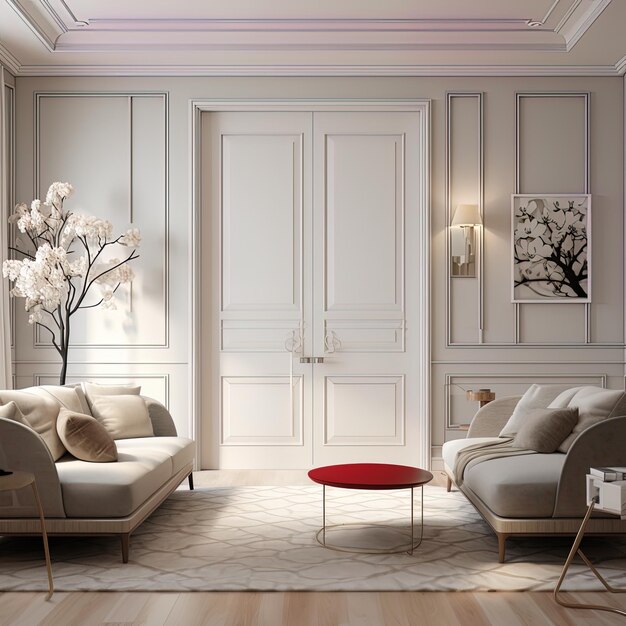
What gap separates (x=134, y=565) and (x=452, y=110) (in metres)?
3.88

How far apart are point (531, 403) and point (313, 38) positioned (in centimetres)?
282

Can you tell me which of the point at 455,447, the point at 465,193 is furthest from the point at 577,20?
the point at 455,447

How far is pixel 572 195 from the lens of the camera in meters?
5.69

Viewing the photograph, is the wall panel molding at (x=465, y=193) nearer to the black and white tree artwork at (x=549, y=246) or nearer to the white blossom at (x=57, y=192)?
the black and white tree artwork at (x=549, y=246)

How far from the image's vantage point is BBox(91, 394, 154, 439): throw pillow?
458 centimetres

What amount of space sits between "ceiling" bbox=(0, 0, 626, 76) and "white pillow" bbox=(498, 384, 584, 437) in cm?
228

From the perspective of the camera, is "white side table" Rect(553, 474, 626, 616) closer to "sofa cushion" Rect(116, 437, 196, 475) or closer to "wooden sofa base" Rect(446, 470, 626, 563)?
"wooden sofa base" Rect(446, 470, 626, 563)

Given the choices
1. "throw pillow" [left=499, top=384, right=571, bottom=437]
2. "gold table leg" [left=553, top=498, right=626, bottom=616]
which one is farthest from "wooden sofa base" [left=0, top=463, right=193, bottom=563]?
"throw pillow" [left=499, top=384, right=571, bottom=437]

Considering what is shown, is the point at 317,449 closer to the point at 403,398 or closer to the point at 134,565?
the point at 403,398

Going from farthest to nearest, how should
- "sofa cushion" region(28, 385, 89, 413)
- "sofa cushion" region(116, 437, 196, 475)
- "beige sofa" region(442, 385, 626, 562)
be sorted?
"sofa cushion" region(116, 437, 196, 475)
"sofa cushion" region(28, 385, 89, 413)
"beige sofa" region(442, 385, 626, 562)

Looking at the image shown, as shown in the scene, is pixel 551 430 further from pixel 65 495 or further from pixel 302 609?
pixel 65 495

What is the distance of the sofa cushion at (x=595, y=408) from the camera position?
3.61m

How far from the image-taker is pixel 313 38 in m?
5.41

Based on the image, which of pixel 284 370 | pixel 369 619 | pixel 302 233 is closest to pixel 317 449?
pixel 284 370
